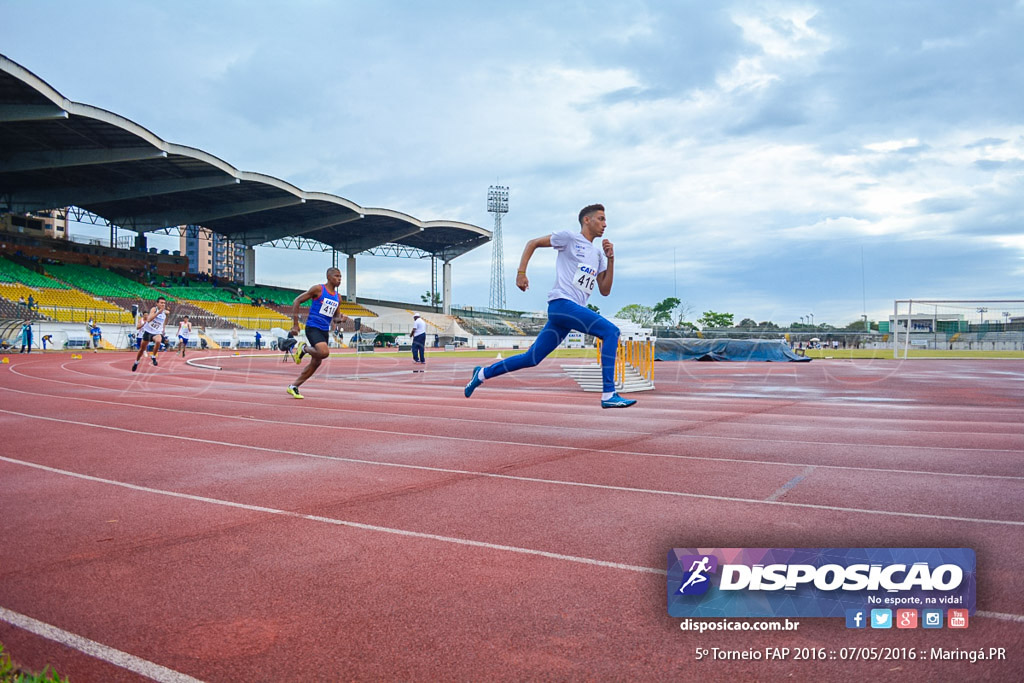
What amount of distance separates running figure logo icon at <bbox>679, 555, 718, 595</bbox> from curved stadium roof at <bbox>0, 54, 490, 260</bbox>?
3540 cm

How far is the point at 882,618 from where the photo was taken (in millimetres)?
2412

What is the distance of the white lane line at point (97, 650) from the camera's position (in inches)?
88.8

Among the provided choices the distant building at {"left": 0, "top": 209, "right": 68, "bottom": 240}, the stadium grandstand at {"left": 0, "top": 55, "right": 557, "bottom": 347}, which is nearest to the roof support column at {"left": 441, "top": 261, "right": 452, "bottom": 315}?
the stadium grandstand at {"left": 0, "top": 55, "right": 557, "bottom": 347}

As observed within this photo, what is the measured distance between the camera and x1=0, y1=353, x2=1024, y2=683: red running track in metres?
2.40

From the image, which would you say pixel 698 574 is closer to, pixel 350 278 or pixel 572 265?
pixel 572 265

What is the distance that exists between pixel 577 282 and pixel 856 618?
4.80 m

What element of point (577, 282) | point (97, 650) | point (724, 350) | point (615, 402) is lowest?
point (97, 650)

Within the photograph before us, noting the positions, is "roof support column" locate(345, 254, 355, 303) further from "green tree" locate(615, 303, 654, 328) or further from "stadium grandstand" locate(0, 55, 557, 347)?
"green tree" locate(615, 303, 654, 328)

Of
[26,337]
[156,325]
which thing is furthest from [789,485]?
[26,337]

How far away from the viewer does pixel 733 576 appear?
8.13 feet

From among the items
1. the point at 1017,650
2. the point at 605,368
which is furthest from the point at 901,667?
the point at 605,368

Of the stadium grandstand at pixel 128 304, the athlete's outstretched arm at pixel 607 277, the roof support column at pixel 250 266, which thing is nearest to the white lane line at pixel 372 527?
the athlete's outstretched arm at pixel 607 277

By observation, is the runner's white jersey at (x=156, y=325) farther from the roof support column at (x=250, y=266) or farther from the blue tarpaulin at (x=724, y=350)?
the roof support column at (x=250, y=266)

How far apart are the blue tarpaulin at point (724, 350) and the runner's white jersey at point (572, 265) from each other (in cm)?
2805
